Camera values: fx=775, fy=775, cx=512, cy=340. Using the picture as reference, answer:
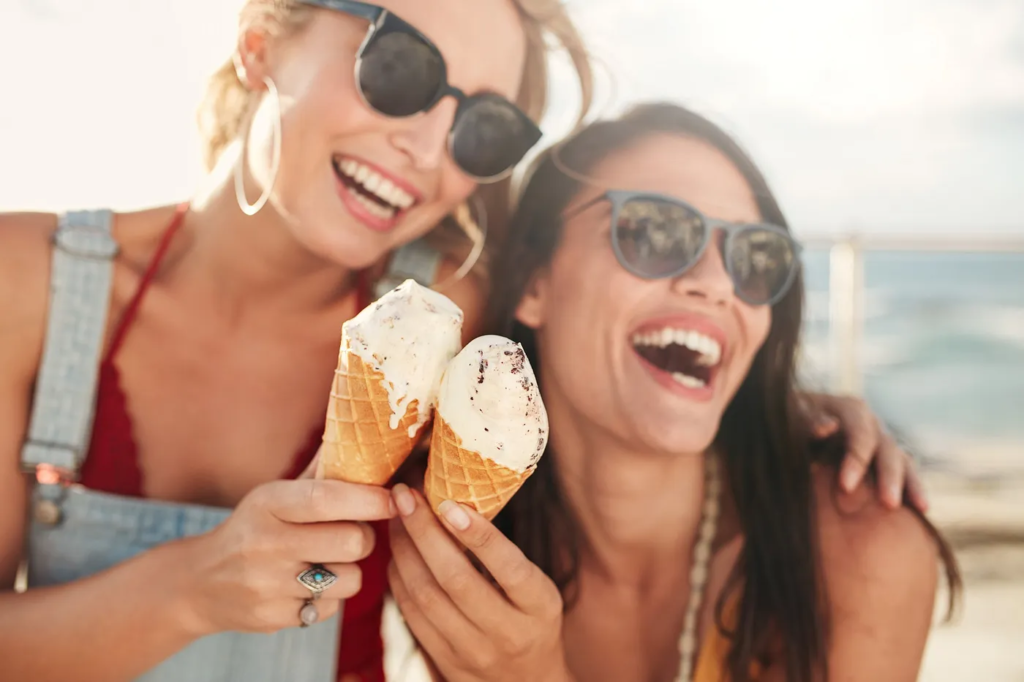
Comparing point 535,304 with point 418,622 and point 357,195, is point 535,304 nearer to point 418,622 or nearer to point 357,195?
point 357,195

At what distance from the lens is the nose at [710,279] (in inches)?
70.5

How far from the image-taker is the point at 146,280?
1896mm

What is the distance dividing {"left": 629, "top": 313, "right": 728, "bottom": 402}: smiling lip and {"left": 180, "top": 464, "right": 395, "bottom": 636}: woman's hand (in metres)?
0.76

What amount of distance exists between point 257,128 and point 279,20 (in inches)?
9.9

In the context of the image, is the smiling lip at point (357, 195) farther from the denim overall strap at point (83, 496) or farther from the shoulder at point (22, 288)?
the shoulder at point (22, 288)

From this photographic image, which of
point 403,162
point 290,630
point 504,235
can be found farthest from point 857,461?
point 290,630

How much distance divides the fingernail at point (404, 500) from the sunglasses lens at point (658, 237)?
812 mm

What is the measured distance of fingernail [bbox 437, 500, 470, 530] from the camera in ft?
4.02

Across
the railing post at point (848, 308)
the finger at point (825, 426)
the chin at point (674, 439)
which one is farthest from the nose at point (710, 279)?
the railing post at point (848, 308)

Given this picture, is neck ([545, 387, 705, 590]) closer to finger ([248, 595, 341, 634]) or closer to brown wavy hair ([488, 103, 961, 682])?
brown wavy hair ([488, 103, 961, 682])

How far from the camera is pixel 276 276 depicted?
2.00 m

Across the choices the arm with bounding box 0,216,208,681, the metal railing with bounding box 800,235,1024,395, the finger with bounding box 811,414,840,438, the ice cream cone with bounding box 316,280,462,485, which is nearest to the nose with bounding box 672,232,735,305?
the finger with bounding box 811,414,840,438

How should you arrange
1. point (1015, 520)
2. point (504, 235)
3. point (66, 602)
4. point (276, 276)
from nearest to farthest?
point (66, 602) → point (276, 276) → point (504, 235) → point (1015, 520)

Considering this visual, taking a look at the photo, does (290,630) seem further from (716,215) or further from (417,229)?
(716,215)
